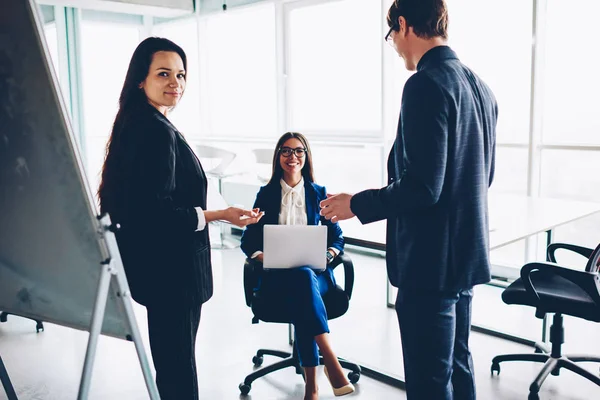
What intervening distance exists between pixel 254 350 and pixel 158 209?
1811mm

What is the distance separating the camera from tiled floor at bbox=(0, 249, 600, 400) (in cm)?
280

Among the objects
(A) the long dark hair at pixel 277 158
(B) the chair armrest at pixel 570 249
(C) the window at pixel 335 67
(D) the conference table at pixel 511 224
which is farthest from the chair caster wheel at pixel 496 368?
(C) the window at pixel 335 67

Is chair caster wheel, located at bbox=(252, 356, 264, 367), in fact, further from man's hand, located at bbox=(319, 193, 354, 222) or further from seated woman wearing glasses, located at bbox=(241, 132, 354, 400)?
man's hand, located at bbox=(319, 193, 354, 222)

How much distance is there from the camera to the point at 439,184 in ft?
5.17

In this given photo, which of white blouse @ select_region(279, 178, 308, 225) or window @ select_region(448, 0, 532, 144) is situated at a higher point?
window @ select_region(448, 0, 532, 144)

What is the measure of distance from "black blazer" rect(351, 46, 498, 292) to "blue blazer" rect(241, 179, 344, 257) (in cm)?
113

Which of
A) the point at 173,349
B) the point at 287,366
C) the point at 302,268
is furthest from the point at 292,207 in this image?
the point at 173,349

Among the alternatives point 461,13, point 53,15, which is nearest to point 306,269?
point 461,13

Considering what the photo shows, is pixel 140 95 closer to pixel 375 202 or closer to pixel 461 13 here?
pixel 375 202

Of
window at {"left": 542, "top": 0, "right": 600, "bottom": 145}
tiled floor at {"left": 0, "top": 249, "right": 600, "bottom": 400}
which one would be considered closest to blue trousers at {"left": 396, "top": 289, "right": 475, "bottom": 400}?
tiled floor at {"left": 0, "top": 249, "right": 600, "bottom": 400}

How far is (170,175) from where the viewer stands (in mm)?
1725

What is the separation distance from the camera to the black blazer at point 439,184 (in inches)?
61.4

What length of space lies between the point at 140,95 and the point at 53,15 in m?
6.23

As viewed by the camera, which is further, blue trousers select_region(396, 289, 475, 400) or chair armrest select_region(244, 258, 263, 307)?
chair armrest select_region(244, 258, 263, 307)
